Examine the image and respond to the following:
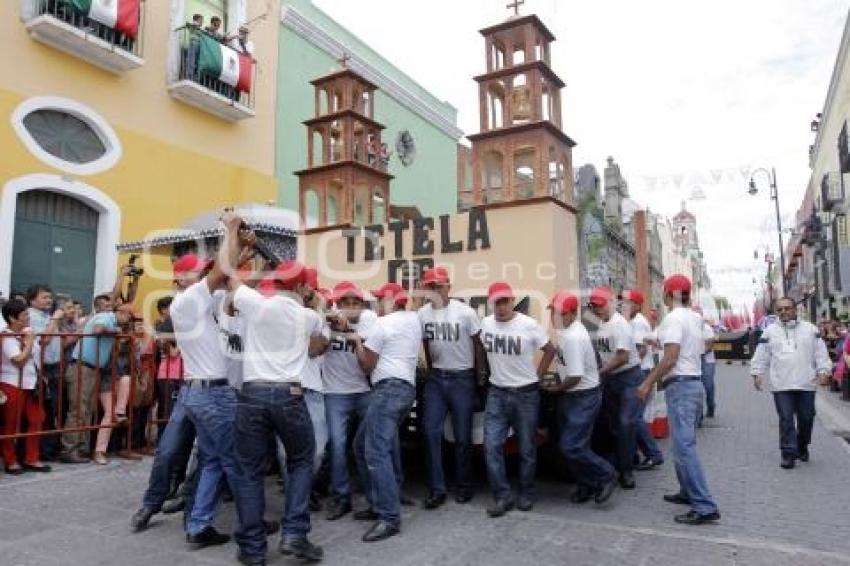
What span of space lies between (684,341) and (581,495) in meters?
1.59

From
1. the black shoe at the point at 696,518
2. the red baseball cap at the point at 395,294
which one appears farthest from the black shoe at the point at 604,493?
the red baseball cap at the point at 395,294

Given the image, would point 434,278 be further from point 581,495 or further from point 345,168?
point 345,168

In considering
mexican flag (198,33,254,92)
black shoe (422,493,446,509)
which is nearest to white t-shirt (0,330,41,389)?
black shoe (422,493,446,509)

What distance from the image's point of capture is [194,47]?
494 inches

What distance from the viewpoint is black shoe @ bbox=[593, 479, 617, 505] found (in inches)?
211

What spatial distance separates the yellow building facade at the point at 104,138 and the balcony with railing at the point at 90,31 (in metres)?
0.02

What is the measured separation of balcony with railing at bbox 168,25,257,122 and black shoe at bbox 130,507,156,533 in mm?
9629

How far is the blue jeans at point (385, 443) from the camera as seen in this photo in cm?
465

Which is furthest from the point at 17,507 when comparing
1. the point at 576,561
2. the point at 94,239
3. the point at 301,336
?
the point at 94,239

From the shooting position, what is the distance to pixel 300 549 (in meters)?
4.00

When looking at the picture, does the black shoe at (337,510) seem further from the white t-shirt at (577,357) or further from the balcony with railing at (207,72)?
the balcony with railing at (207,72)

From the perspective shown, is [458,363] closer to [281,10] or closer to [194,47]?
[194,47]

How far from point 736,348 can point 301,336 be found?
27764mm

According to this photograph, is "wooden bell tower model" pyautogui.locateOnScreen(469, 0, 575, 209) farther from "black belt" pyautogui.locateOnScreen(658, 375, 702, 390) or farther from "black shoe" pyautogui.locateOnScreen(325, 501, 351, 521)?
"black shoe" pyautogui.locateOnScreen(325, 501, 351, 521)
